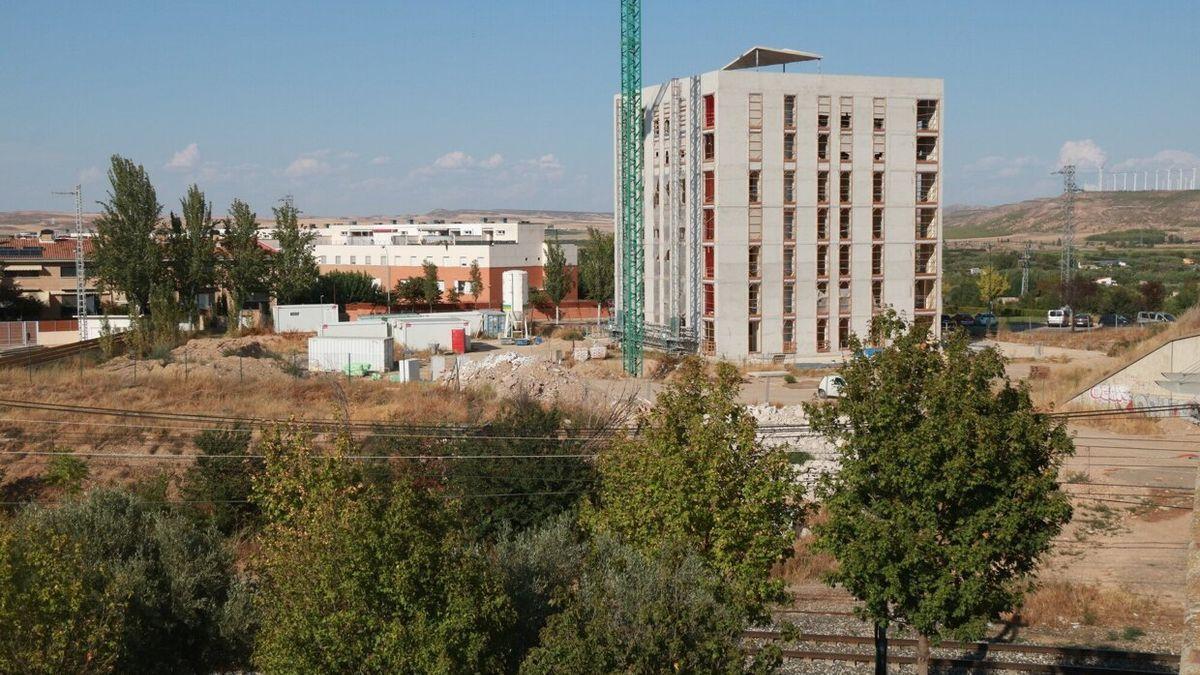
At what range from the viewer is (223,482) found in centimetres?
2002

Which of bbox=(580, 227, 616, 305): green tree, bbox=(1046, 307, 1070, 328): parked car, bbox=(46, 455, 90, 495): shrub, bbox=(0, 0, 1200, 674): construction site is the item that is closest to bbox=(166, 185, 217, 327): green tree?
bbox=(0, 0, 1200, 674): construction site

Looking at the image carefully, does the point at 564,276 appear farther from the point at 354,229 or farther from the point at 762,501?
the point at 762,501

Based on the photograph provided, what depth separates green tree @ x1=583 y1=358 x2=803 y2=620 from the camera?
11664 mm

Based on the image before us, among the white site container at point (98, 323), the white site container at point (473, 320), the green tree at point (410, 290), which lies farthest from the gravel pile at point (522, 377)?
the green tree at point (410, 290)

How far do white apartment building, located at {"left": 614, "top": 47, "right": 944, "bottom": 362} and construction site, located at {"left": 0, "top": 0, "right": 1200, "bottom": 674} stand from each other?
110mm

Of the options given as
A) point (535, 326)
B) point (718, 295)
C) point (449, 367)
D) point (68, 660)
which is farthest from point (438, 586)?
point (535, 326)

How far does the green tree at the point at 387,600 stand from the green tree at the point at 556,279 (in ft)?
174

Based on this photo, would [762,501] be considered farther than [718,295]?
No

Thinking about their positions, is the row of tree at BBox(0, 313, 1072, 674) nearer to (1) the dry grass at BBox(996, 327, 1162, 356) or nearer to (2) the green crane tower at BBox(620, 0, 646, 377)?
(2) the green crane tower at BBox(620, 0, 646, 377)

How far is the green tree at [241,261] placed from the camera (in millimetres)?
52781

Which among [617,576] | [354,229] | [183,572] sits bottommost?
[183,572]

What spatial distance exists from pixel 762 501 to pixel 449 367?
2659cm

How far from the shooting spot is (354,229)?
292 ft

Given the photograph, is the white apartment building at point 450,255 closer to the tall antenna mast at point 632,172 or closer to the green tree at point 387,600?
the tall antenna mast at point 632,172
